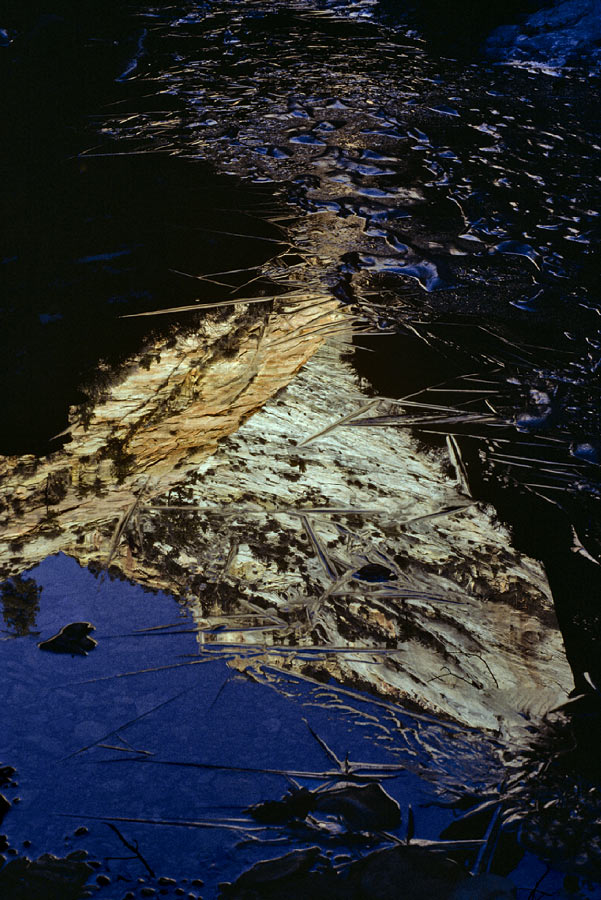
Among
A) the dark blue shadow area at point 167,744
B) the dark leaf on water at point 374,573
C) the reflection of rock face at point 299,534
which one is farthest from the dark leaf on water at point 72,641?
the dark leaf on water at point 374,573

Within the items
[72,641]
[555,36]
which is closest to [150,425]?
[72,641]

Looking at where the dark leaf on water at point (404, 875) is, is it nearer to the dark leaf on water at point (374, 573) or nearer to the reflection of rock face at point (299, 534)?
the reflection of rock face at point (299, 534)

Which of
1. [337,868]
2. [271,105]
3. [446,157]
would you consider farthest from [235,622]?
[271,105]

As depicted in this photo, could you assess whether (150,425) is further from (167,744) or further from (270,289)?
(167,744)

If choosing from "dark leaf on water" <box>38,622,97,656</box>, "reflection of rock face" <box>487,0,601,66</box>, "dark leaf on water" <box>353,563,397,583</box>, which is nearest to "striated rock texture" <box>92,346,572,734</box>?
"dark leaf on water" <box>353,563,397,583</box>

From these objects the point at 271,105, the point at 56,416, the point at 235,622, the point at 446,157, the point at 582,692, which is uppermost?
the point at 271,105

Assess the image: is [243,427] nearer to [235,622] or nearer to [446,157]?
[235,622]

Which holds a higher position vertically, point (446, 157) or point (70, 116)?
point (70, 116)
